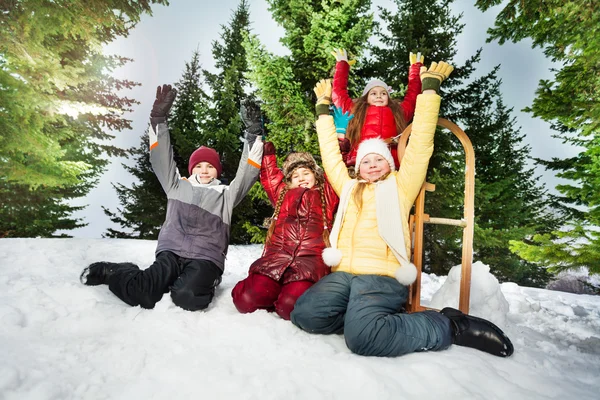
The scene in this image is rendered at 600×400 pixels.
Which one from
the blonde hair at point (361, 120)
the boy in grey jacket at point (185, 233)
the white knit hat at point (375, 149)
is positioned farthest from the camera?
the blonde hair at point (361, 120)

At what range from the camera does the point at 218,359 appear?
1.60m

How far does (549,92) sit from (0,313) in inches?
197

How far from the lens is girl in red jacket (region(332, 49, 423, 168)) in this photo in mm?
3303

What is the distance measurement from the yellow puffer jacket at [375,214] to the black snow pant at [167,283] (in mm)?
1156

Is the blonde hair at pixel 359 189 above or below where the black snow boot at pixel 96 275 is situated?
above

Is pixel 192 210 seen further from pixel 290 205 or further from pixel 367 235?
pixel 367 235

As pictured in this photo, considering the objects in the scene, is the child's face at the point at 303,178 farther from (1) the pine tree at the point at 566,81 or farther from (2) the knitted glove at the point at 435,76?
(1) the pine tree at the point at 566,81

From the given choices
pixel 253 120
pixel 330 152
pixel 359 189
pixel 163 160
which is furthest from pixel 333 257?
pixel 163 160

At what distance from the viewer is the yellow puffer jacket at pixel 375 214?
226 cm

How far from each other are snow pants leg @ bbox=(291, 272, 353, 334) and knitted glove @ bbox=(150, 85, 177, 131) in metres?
2.35

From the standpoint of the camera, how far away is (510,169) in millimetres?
12008

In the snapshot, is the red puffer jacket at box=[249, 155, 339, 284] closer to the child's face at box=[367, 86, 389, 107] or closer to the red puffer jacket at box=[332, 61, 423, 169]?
the red puffer jacket at box=[332, 61, 423, 169]

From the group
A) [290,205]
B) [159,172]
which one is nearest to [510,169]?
[290,205]

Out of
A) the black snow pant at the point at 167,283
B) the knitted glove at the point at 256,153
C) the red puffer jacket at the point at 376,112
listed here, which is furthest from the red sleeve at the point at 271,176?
the black snow pant at the point at 167,283
